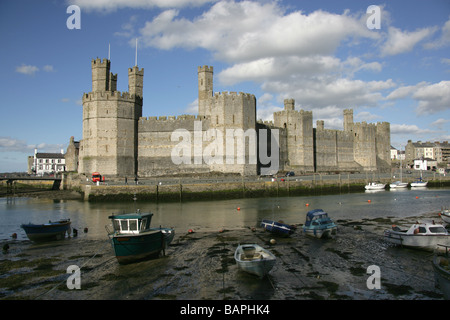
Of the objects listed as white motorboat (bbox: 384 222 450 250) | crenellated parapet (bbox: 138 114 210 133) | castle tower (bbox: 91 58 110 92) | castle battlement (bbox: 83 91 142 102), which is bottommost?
white motorboat (bbox: 384 222 450 250)

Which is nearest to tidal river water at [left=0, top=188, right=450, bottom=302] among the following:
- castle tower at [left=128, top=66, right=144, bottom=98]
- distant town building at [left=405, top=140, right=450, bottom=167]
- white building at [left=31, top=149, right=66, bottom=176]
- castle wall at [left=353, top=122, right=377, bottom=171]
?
castle tower at [left=128, top=66, right=144, bottom=98]

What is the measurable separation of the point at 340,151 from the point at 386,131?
1263cm

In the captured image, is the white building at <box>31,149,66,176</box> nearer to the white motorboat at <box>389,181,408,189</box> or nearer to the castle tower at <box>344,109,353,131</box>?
the castle tower at <box>344,109,353,131</box>

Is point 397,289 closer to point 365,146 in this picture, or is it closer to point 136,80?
point 136,80

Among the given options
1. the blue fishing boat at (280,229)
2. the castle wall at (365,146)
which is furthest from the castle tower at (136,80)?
the castle wall at (365,146)

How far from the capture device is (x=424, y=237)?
11438 mm

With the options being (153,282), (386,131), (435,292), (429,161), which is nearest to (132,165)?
(153,282)

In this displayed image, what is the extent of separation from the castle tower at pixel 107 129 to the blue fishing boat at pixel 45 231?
20.6m

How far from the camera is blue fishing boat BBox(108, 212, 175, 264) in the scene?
10406 millimetres

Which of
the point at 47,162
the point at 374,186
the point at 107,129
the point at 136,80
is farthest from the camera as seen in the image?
the point at 47,162

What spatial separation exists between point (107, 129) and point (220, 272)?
28935 mm

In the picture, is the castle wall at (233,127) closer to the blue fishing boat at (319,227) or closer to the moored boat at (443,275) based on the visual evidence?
the blue fishing boat at (319,227)

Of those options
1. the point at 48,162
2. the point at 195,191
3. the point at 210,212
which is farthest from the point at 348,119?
the point at 48,162

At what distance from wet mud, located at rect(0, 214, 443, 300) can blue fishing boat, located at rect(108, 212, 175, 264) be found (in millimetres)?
304
